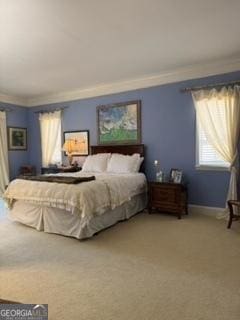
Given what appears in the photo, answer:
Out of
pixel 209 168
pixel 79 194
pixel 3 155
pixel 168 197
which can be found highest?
pixel 3 155

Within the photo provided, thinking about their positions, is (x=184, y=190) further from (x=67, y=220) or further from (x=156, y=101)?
(x=67, y=220)

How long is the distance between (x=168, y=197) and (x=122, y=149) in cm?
153

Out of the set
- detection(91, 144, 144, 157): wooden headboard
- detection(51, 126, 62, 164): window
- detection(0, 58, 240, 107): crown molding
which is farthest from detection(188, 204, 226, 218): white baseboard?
detection(51, 126, 62, 164): window

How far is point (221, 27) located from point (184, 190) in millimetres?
2608

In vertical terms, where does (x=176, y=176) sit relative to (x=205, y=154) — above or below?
below

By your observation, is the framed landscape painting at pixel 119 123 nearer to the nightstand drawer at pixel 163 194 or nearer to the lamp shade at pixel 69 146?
the lamp shade at pixel 69 146

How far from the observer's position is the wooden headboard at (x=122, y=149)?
5.14 meters

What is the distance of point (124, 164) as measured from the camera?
491 centimetres

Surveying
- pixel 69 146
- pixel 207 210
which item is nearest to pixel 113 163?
pixel 69 146

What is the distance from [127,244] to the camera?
126 inches

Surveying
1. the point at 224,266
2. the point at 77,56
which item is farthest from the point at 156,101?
the point at 224,266

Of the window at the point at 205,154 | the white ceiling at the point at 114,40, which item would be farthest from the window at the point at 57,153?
the window at the point at 205,154

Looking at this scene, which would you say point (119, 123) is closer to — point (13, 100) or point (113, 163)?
point (113, 163)

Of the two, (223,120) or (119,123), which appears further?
(119,123)
